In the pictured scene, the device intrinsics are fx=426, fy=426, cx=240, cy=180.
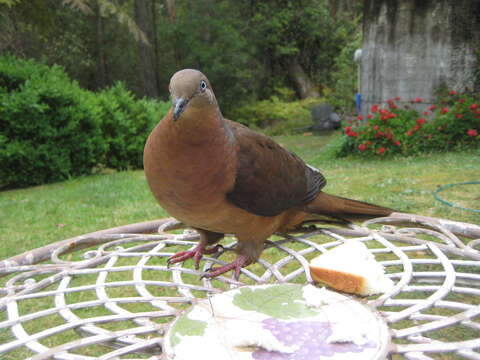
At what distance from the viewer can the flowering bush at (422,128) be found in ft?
25.1

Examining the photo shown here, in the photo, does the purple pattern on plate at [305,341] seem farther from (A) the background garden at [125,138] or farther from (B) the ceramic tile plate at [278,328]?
(A) the background garden at [125,138]

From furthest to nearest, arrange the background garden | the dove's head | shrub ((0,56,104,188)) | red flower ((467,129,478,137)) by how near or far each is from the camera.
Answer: red flower ((467,129,478,137)) < shrub ((0,56,104,188)) < the background garden < the dove's head

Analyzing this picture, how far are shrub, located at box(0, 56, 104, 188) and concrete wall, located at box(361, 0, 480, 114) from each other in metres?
5.87

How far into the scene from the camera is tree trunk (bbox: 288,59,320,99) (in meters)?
20.0

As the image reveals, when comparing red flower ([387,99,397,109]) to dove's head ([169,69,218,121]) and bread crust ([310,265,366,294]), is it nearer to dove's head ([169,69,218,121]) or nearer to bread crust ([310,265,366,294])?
dove's head ([169,69,218,121])

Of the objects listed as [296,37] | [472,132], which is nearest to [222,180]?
[472,132]

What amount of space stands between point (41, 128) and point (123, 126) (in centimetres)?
166

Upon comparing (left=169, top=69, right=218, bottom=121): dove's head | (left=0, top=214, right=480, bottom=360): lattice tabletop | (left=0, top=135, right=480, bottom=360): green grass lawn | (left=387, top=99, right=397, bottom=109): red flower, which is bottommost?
(left=0, top=135, right=480, bottom=360): green grass lawn

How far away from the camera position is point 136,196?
20.2ft

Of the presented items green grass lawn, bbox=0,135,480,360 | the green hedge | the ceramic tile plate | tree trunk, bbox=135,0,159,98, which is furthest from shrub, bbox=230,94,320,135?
the ceramic tile plate

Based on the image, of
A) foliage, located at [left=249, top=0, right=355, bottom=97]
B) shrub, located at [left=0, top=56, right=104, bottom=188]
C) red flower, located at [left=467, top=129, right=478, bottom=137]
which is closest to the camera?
shrub, located at [left=0, top=56, right=104, bottom=188]

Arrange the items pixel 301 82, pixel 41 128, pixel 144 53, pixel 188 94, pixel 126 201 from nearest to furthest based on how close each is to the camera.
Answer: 1. pixel 188 94
2. pixel 126 201
3. pixel 41 128
4. pixel 144 53
5. pixel 301 82

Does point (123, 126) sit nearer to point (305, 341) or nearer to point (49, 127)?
point (49, 127)

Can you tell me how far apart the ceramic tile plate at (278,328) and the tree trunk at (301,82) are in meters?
19.3
